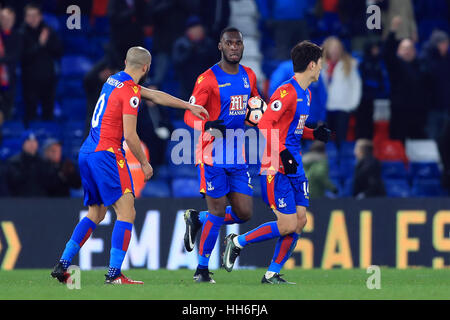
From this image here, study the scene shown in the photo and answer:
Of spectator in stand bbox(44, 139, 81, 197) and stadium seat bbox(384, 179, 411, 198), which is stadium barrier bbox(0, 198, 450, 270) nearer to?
spectator in stand bbox(44, 139, 81, 197)

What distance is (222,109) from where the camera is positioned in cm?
972

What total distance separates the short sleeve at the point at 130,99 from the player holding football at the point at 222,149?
0.86m

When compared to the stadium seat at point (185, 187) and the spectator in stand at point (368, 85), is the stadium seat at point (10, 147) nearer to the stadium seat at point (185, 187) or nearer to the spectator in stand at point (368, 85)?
the stadium seat at point (185, 187)

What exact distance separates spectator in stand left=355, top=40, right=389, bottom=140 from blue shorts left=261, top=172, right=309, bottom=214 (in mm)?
6031

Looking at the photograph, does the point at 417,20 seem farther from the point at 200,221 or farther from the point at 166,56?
the point at 200,221

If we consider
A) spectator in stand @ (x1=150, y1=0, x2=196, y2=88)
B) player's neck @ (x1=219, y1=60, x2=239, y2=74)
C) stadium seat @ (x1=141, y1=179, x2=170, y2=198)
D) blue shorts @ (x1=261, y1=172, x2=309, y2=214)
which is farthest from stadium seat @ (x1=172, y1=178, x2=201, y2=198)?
blue shorts @ (x1=261, y1=172, x2=309, y2=214)

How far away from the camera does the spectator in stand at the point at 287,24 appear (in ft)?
53.5

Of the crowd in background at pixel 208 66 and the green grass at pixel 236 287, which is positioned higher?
the crowd in background at pixel 208 66

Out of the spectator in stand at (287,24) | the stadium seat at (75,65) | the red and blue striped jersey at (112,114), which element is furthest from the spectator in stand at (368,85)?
the red and blue striped jersey at (112,114)

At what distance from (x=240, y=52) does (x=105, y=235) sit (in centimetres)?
390

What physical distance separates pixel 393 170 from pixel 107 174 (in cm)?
743

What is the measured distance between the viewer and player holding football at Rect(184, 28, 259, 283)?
31.6 feet

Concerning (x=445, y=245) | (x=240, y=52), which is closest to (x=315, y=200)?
(x=445, y=245)

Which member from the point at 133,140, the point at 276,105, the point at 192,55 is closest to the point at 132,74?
the point at 133,140
